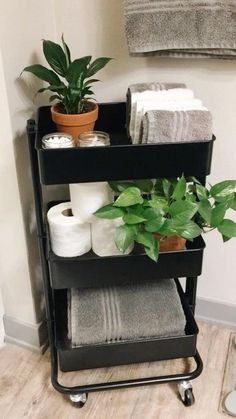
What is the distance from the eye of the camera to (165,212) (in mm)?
1075

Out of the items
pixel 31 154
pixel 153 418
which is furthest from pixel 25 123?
pixel 153 418

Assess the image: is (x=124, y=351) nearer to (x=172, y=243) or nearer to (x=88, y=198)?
(x=172, y=243)

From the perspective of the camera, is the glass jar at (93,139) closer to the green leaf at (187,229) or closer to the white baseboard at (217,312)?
the green leaf at (187,229)

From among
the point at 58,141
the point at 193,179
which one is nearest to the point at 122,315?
the point at 193,179

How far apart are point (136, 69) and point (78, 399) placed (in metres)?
0.97

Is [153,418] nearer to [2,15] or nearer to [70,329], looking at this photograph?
[70,329]

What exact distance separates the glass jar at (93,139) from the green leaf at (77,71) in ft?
0.41

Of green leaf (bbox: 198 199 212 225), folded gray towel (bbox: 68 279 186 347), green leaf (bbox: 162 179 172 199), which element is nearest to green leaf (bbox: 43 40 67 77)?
green leaf (bbox: 162 179 172 199)

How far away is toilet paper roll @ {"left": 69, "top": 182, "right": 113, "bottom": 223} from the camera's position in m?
1.12

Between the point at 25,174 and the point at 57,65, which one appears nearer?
the point at 57,65

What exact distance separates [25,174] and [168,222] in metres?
0.46

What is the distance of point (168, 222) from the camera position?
1.05m

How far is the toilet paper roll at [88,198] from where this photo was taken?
3.67 ft

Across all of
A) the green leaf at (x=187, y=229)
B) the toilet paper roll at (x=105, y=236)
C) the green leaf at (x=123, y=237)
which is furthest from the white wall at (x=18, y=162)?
the green leaf at (x=187, y=229)
